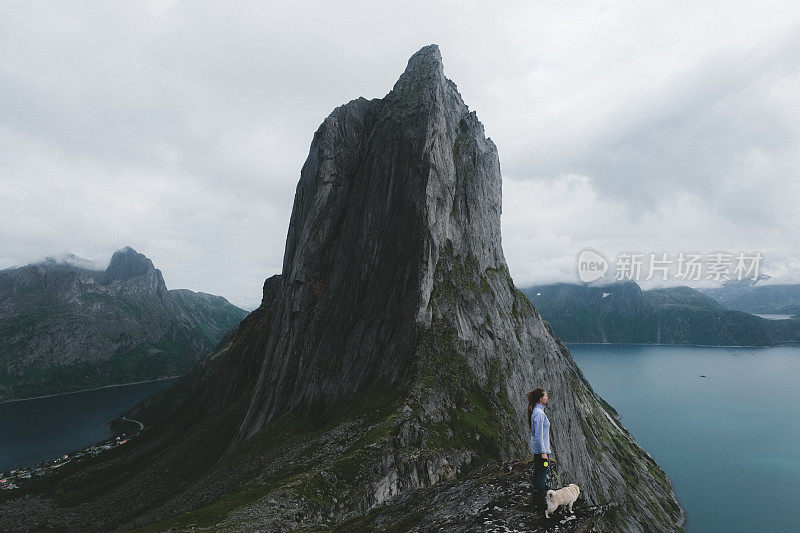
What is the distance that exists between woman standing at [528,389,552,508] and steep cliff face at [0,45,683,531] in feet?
7.81

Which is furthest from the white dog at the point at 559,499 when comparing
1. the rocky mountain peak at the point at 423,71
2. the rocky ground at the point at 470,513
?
the rocky mountain peak at the point at 423,71

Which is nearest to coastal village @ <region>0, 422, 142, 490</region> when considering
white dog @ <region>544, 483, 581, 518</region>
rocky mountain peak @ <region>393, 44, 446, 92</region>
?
rocky mountain peak @ <region>393, 44, 446, 92</region>

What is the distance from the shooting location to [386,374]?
49.4 meters

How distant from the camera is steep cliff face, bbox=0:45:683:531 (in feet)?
104

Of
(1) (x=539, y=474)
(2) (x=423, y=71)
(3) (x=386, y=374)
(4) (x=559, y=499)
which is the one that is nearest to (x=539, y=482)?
(1) (x=539, y=474)

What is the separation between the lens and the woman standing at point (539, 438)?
15266 millimetres

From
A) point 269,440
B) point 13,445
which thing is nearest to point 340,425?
point 269,440

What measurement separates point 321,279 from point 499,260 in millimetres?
37675

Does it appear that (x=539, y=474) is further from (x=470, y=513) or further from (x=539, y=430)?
(x=470, y=513)

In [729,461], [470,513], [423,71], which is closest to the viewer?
[470,513]

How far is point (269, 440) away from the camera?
50.3m

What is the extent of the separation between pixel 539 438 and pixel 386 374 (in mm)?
35510

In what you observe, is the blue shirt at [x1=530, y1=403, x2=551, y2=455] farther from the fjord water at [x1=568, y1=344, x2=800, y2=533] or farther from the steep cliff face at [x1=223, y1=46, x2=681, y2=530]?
the fjord water at [x1=568, y1=344, x2=800, y2=533]

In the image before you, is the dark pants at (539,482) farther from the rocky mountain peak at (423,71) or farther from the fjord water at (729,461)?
the fjord water at (729,461)
